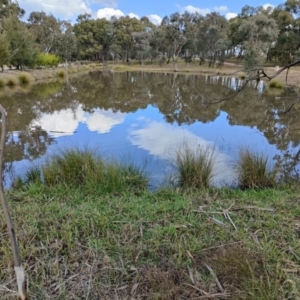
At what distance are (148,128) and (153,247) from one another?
604cm

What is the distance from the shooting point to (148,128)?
7980 mm

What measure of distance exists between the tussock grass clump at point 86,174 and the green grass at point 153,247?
420mm

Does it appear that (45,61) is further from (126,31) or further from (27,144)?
(27,144)

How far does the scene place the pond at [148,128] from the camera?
5.17 meters

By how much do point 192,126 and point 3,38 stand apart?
A: 46.7 feet

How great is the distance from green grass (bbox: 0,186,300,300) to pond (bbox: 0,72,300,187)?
1193 mm

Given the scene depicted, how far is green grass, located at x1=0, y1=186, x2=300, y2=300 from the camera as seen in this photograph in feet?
5.55

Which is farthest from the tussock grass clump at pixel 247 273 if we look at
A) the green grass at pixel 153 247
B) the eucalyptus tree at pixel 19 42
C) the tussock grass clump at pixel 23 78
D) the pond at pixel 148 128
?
the eucalyptus tree at pixel 19 42

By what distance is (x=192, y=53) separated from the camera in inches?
1559

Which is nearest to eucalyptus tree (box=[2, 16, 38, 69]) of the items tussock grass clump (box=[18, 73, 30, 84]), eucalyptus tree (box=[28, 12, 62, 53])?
tussock grass clump (box=[18, 73, 30, 84])

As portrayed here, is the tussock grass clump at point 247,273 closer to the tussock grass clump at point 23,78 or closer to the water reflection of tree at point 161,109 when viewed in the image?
the water reflection of tree at point 161,109

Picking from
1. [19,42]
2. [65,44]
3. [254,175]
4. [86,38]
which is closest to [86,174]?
[254,175]

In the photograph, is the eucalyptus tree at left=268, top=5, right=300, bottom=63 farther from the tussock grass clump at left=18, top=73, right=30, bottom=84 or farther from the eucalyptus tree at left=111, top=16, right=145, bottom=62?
the tussock grass clump at left=18, top=73, right=30, bottom=84

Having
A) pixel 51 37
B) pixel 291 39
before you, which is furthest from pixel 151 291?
pixel 51 37
